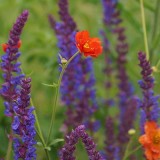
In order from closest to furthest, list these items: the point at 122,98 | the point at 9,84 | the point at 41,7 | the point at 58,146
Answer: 1. the point at 9,84
2. the point at 58,146
3. the point at 122,98
4. the point at 41,7

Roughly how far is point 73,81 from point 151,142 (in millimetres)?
927

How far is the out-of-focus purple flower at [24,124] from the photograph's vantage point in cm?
210

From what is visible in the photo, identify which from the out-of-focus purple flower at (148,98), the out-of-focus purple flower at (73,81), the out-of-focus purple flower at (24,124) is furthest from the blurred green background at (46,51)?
the out-of-focus purple flower at (24,124)

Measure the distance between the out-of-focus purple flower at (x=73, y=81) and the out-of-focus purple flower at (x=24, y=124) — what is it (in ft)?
2.60

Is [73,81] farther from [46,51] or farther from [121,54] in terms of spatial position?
[46,51]

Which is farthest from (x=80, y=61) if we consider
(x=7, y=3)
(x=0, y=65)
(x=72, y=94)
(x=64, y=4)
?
(x=7, y=3)

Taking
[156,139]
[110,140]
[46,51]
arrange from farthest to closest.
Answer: [46,51], [110,140], [156,139]

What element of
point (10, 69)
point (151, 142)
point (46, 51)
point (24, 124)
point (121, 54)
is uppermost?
point (46, 51)

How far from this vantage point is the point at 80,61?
316 centimetres

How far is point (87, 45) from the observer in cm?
232

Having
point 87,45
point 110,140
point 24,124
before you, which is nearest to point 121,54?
point 110,140

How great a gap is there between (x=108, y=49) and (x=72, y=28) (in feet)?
2.96

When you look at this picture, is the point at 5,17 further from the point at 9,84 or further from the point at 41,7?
the point at 9,84

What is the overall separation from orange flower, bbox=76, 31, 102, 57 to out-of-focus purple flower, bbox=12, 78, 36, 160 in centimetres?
30
